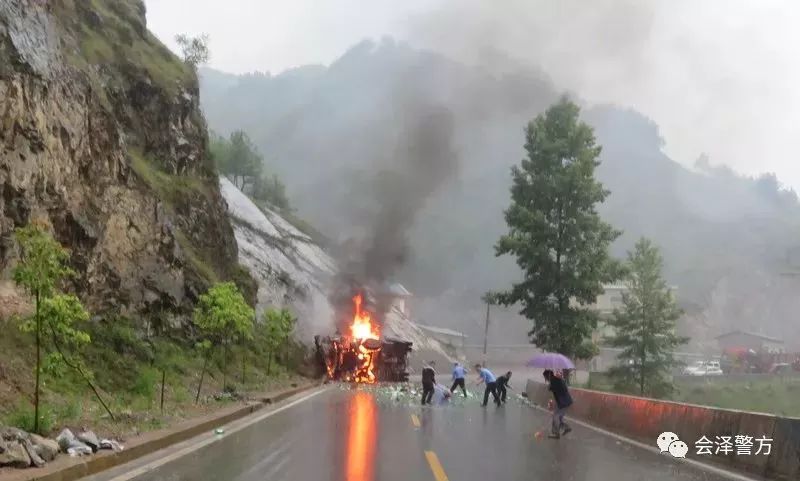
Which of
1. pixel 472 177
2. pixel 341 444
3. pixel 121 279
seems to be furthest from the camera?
pixel 472 177

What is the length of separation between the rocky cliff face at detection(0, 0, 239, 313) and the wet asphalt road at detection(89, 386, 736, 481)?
776cm

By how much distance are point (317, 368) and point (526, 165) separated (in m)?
16.8

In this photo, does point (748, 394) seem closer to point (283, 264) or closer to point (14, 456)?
point (283, 264)

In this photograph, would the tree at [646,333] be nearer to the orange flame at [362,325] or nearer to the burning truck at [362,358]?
the burning truck at [362,358]

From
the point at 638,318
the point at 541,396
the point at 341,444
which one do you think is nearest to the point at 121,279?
the point at 341,444

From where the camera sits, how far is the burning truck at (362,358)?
4166cm

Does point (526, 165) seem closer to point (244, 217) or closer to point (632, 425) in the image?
point (632, 425)

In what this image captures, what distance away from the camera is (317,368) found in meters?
42.2

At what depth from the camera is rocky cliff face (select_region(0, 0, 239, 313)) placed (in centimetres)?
1762

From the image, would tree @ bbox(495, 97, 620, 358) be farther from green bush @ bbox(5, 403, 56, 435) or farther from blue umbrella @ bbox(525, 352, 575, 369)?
green bush @ bbox(5, 403, 56, 435)

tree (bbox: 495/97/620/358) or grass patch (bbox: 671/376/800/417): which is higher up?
tree (bbox: 495/97/620/358)

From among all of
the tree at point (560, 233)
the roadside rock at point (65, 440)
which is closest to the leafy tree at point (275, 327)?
the tree at point (560, 233)

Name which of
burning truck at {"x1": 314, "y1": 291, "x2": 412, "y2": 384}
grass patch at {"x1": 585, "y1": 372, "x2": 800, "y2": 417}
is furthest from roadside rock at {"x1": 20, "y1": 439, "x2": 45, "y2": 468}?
burning truck at {"x1": 314, "y1": 291, "x2": 412, "y2": 384}

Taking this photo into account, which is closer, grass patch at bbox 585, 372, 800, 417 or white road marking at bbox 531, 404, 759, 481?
white road marking at bbox 531, 404, 759, 481
